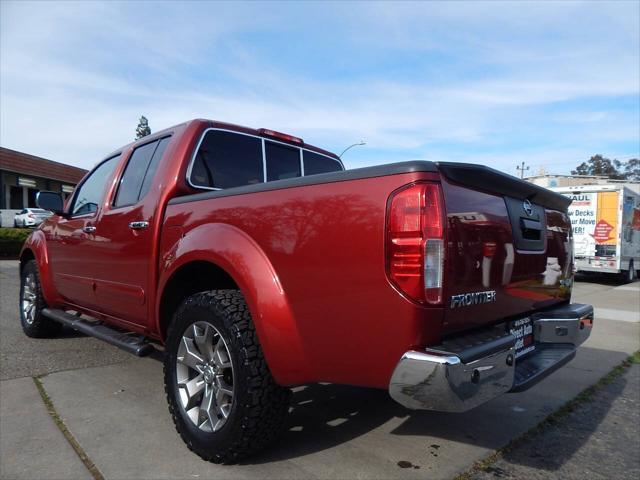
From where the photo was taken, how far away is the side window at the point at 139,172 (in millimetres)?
3865

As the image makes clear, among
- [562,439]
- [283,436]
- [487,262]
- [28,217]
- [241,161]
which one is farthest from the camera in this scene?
[28,217]

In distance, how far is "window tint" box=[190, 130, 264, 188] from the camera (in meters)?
3.71

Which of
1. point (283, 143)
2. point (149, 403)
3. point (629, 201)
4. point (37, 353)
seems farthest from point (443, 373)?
point (629, 201)

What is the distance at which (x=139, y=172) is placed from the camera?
4.07 meters

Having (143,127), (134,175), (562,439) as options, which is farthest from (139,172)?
(143,127)

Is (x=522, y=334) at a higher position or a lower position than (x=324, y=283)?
lower

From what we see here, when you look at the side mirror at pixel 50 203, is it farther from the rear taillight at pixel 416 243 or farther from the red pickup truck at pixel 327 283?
the rear taillight at pixel 416 243

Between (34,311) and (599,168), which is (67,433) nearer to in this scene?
(34,311)

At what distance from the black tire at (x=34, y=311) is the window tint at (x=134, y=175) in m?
1.93

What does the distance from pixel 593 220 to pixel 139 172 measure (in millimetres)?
13741

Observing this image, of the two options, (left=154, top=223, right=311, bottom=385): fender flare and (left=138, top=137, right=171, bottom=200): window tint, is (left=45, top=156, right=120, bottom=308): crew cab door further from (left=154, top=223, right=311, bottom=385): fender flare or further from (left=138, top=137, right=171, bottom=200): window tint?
(left=154, top=223, right=311, bottom=385): fender flare

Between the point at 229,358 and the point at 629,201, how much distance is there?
1507 cm

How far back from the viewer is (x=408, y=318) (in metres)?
2.11

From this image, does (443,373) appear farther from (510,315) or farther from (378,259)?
(510,315)
